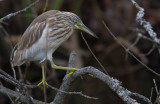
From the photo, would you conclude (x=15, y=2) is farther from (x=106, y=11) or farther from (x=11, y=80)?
(x=11, y=80)

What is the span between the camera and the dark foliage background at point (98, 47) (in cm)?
450

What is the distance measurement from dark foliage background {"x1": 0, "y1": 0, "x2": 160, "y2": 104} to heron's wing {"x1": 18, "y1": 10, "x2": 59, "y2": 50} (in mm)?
1546

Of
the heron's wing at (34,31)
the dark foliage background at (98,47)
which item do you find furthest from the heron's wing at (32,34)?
the dark foliage background at (98,47)

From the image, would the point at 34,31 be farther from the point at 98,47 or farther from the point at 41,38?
the point at 98,47

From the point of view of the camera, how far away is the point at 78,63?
4625mm

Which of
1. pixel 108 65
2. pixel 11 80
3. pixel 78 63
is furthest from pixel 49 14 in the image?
pixel 108 65

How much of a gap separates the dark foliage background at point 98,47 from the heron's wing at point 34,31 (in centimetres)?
155

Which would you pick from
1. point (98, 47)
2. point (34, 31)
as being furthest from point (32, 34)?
point (98, 47)

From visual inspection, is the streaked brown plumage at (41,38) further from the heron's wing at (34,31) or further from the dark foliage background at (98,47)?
the dark foliage background at (98,47)

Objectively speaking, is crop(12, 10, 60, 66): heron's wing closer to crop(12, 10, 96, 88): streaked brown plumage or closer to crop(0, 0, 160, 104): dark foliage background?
crop(12, 10, 96, 88): streaked brown plumage

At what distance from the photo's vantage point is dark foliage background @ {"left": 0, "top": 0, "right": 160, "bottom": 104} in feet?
14.8

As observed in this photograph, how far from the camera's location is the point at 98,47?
5109 millimetres

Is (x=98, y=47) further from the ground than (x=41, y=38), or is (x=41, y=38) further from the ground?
(x=41, y=38)

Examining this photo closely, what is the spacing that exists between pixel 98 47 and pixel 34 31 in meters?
2.55
